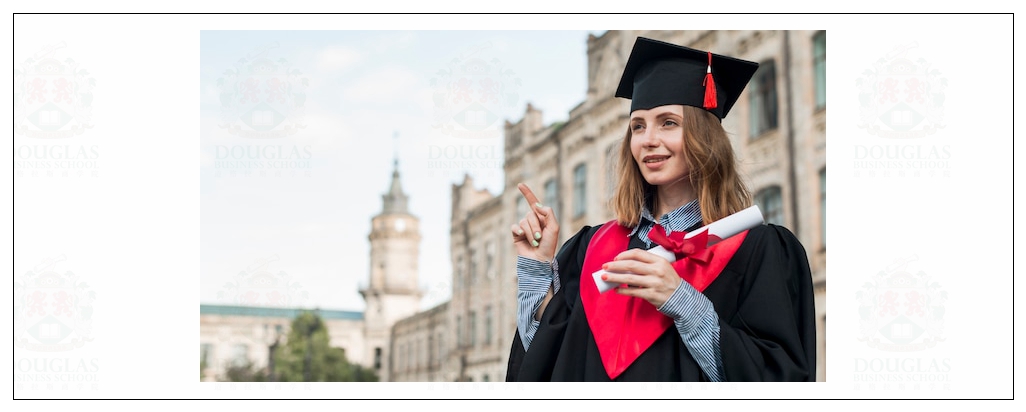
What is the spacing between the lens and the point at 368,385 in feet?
9.89

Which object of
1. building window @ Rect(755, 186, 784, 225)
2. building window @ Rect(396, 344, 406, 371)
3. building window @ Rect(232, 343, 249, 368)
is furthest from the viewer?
building window @ Rect(232, 343, 249, 368)

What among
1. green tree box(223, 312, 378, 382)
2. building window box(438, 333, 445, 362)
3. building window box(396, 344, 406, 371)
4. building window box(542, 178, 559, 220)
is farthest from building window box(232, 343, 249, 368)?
building window box(542, 178, 559, 220)

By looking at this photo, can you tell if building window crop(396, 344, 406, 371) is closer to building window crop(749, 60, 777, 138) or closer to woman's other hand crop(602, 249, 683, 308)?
building window crop(749, 60, 777, 138)

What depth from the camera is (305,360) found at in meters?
48.0

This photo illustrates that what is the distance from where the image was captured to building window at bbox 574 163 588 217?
2070 centimetres

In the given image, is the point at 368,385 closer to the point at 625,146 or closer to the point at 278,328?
the point at 625,146

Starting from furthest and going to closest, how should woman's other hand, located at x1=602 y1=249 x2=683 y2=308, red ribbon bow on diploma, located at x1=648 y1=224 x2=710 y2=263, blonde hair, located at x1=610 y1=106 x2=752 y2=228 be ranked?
blonde hair, located at x1=610 y1=106 x2=752 y2=228
red ribbon bow on diploma, located at x1=648 y1=224 x2=710 y2=263
woman's other hand, located at x1=602 y1=249 x2=683 y2=308

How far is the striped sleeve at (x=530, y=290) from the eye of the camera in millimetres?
2576

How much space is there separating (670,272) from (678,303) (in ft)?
0.24

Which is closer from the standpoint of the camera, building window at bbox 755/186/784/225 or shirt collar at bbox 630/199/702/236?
shirt collar at bbox 630/199/702/236

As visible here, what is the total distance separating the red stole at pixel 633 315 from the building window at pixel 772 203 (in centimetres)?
Result: 1134

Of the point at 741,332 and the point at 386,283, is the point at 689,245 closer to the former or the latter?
the point at 741,332

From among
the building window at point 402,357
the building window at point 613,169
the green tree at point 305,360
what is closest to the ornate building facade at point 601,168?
the building window at point 613,169

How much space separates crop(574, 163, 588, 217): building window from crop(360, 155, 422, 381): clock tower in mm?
57608
